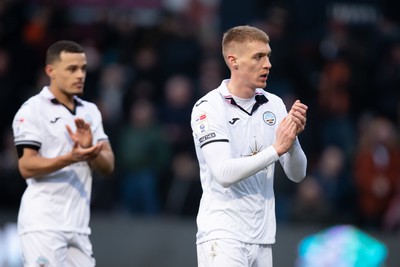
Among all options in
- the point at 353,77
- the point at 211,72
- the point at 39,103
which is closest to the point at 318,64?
the point at 353,77

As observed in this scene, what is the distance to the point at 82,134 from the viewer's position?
31.3 ft

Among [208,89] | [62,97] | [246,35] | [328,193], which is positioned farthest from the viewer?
[208,89]

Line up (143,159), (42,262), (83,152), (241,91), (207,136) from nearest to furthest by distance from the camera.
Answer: (207,136), (241,91), (83,152), (42,262), (143,159)

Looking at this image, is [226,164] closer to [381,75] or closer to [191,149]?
[191,149]

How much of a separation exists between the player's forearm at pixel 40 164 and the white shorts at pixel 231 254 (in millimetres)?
1518

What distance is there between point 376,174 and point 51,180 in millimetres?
6554

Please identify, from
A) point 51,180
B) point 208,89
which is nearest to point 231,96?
point 51,180

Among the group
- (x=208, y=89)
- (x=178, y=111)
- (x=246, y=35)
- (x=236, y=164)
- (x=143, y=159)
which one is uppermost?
(x=246, y=35)

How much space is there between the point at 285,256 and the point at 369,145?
2.07 metres

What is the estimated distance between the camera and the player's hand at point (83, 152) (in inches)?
366

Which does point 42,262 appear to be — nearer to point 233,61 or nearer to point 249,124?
point 249,124

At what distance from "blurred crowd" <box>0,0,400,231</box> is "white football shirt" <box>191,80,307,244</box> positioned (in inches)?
238

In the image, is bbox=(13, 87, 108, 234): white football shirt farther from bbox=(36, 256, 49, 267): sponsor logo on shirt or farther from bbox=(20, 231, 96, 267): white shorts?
bbox=(36, 256, 49, 267): sponsor logo on shirt

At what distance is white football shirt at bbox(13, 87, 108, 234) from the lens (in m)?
9.67
